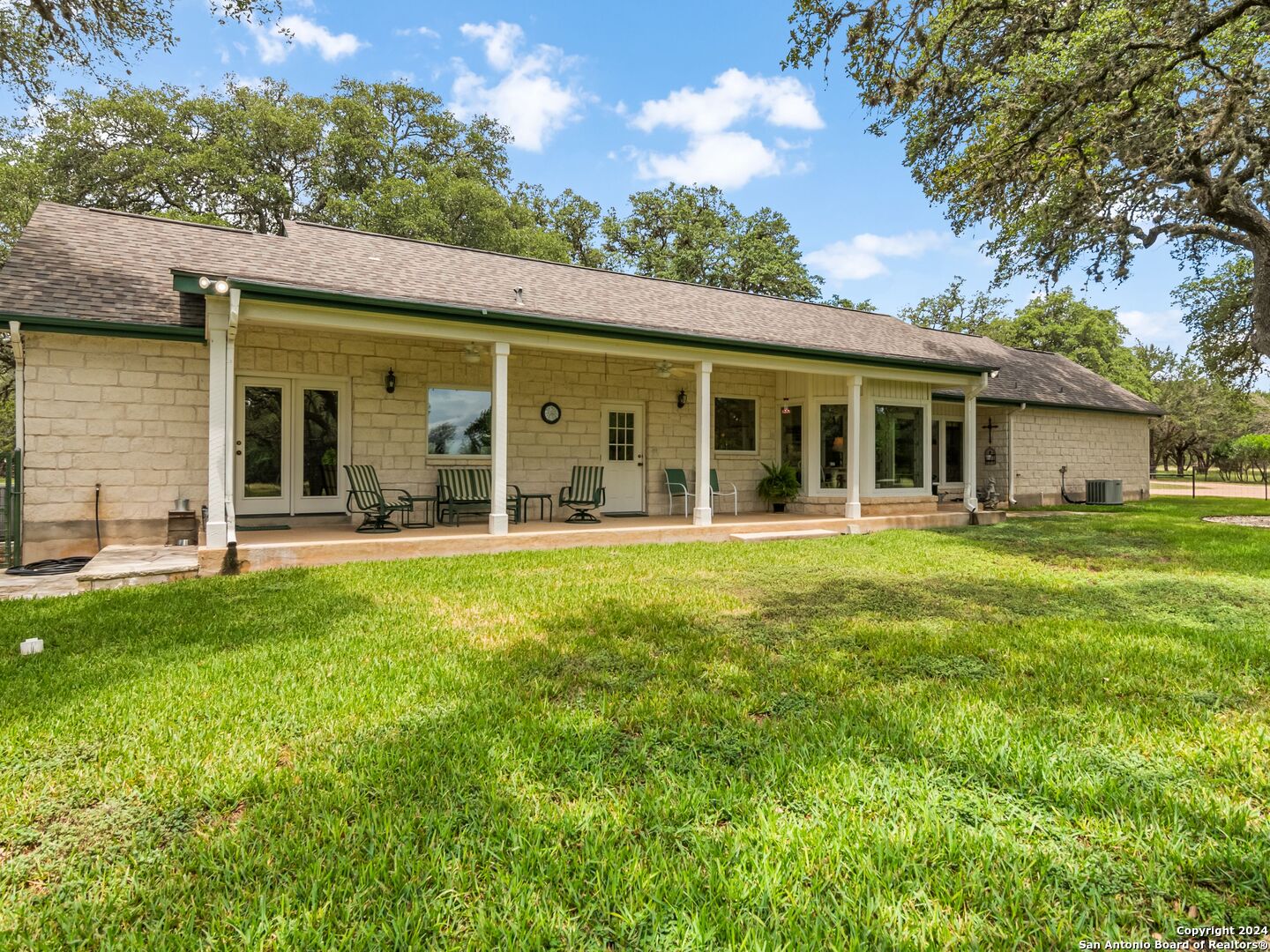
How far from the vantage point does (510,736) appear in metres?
2.88

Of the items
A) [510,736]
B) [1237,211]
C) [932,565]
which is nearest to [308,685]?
[510,736]

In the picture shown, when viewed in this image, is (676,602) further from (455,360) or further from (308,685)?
(455,360)

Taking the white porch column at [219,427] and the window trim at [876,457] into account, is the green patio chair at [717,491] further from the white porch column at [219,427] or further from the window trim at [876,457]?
the white porch column at [219,427]

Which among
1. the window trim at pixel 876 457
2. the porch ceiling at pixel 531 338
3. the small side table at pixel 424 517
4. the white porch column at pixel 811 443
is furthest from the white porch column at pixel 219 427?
the window trim at pixel 876 457

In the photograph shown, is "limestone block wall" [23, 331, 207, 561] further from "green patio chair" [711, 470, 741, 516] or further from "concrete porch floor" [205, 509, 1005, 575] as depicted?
"green patio chair" [711, 470, 741, 516]

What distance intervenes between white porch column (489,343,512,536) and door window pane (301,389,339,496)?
267cm

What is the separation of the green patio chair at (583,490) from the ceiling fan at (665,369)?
1.90m

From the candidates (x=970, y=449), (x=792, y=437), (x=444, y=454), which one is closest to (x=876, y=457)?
(x=792, y=437)

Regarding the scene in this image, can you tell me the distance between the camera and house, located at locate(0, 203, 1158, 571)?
7.32 m

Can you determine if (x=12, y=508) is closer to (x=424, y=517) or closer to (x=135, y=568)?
(x=135, y=568)

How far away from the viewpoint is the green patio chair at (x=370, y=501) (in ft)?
28.0

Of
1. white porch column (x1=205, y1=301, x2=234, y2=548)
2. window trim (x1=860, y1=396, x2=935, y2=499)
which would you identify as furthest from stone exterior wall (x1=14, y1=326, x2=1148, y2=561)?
white porch column (x1=205, y1=301, x2=234, y2=548)

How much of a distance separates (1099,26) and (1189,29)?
922 mm

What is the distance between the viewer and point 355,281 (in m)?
8.64
